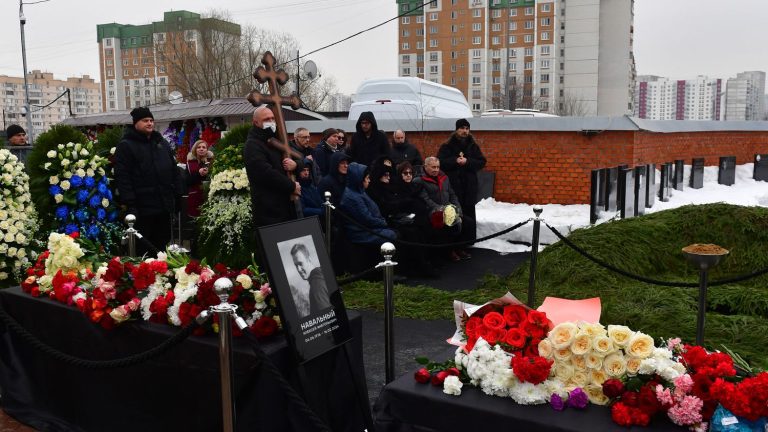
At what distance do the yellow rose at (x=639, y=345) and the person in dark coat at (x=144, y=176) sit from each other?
5.71 meters

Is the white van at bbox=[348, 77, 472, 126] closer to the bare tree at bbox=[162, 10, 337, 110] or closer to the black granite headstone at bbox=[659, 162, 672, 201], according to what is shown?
Answer: the black granite headstone at bbox=[659, 162, 672, 201]

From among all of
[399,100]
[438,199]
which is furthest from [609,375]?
[399,100]

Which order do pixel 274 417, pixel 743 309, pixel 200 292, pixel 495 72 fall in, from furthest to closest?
pixel 495 72, pixel 743 309, pixel 200 292, pixel 274 417

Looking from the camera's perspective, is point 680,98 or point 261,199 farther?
point 680,98

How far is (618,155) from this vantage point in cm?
1273

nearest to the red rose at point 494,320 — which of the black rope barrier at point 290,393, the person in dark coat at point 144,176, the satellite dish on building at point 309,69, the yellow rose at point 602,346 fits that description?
the yellow rose at point 602,346

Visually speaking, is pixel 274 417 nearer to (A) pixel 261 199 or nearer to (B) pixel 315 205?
(A) pixel 261 199

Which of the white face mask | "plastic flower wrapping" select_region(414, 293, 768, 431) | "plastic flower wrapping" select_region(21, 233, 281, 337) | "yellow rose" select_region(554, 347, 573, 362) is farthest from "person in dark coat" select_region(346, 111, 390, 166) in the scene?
"yellow rose" select_region(554, 347, 573, 362)

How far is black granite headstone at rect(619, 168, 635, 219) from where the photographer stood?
440 inches

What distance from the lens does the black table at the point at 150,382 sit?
11.2 ft

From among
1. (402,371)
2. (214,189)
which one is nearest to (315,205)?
(214,189)

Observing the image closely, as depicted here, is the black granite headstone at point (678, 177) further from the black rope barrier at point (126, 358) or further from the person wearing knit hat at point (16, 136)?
the black rope barrier at point (126, 358)

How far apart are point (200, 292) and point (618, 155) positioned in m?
10.5

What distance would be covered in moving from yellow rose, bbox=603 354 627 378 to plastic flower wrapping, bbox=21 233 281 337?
166 centimetres
